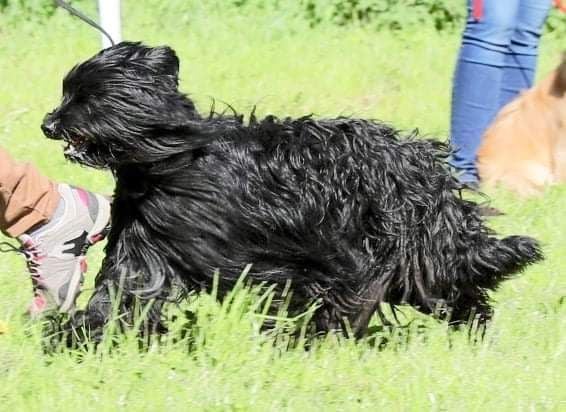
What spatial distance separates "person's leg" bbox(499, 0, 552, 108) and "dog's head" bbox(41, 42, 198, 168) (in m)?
2.99

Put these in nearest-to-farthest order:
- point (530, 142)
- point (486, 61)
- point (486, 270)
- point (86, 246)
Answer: point (486, 270) < point (86, 246) < point (486, 61) < point (530, 142)

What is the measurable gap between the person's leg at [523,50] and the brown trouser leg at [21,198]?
2.77 m

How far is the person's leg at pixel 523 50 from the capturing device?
20.3ft

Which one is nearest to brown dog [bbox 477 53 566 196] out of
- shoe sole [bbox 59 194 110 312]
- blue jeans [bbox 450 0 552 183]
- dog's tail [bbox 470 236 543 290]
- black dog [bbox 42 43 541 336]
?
blue jeans [bbox 450 0 552 183]

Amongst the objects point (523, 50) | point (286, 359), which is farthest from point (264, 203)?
point (523, 50)

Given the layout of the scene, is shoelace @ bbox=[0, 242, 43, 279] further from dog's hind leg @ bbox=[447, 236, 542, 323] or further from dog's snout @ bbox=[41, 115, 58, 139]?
dog's hind leg @ bbox=[447, 236, 542, 323]

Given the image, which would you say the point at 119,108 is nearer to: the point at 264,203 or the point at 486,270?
the point at 264,203

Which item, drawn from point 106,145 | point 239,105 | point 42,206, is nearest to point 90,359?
point 106,145

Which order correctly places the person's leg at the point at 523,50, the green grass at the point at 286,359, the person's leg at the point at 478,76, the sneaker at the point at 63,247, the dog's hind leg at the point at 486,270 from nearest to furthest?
the green grass at the point at 286,359
the dog's hind leg at the point at 486,270
the sneaker at the point at 63,247
the person's leg at the point at 478,76
the person's leg at the point at 523,50

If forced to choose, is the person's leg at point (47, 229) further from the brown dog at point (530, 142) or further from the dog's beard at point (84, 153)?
the brown dog at point (530, 142)

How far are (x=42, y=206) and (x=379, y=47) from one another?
5.17m

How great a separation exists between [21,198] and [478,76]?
2.61 meters

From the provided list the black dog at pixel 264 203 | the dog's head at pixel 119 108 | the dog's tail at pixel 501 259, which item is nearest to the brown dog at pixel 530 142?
the dog's tail at pixel 501 259

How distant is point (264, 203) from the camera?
12.4ft
